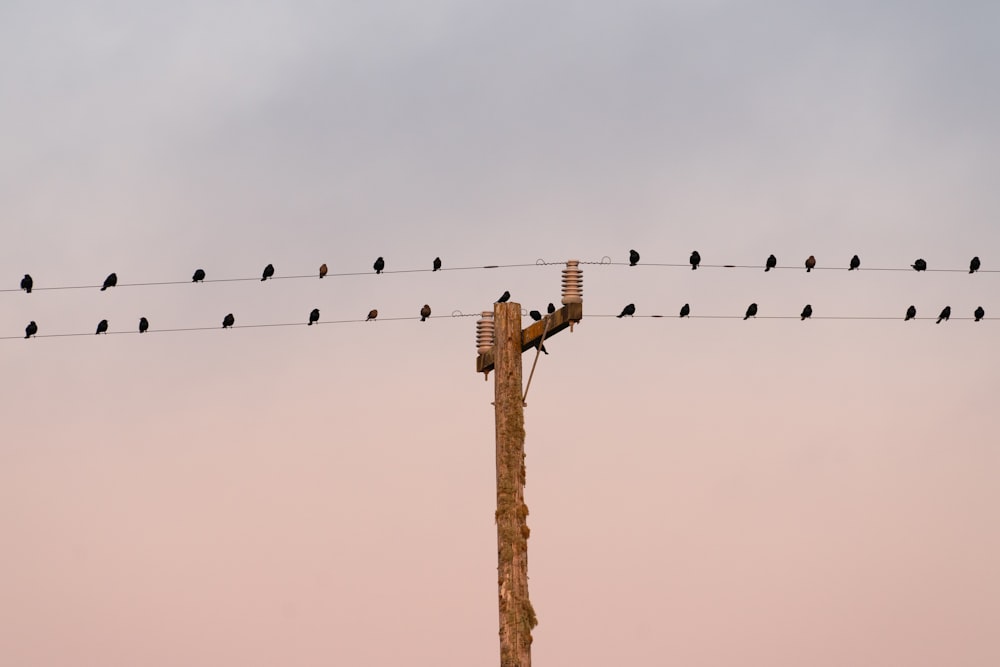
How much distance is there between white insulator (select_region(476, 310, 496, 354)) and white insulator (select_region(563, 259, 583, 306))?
45.9 inches

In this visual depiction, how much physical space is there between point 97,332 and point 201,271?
478 centimetres

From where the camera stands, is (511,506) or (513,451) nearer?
(511,506)

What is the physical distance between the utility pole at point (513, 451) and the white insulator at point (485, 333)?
13 millimetres

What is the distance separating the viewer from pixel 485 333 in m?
21.6

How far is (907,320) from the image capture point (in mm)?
31547

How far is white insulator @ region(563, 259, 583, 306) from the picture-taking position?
68.6 feet

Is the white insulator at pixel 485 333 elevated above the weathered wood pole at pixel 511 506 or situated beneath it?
elevated above

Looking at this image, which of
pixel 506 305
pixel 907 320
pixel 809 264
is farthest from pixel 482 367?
pixel 809 264

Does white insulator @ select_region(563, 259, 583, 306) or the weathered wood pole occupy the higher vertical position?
white insulator @ select_region(563, 259, 583, 306)

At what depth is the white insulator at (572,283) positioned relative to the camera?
2092 cm

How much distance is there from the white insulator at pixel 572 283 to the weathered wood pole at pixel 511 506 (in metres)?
0.79

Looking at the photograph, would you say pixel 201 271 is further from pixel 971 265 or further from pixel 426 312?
pixel 971 265

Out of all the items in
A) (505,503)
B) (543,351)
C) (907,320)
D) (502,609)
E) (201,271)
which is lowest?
(502,609)

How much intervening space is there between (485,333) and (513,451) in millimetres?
2090
